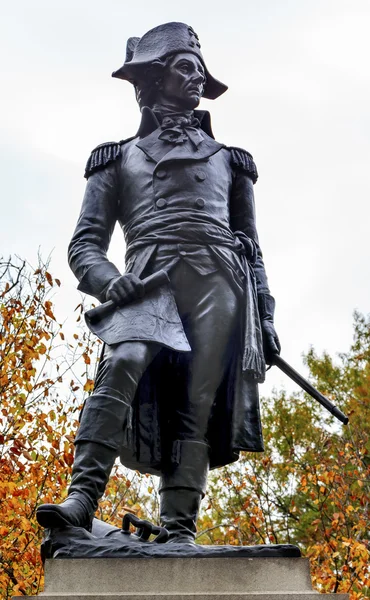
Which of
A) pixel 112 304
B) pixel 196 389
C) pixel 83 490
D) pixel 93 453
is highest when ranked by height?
pixel 112 304

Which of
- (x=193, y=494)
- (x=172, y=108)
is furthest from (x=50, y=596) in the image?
(x=172, y=108)

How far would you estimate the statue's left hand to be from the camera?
5082mm

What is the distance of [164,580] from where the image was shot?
12.8ft

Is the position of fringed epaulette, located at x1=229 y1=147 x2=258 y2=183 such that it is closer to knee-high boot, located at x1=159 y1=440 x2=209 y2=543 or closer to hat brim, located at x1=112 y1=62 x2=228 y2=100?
hat brim, located at x1=112 y1=62 x2=228 y2=100

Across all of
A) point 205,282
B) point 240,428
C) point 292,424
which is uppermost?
point 292,424

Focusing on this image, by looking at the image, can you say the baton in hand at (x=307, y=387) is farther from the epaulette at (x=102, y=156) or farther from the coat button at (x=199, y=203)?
the epaulette at (x=102, y=156)

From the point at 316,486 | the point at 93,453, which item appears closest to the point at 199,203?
the point at 93,453

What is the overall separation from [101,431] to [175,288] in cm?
100

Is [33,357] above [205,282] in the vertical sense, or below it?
above

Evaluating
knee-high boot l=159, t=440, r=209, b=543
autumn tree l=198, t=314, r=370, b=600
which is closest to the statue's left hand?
knee-high boot l=159, t=440, r=209, b=543

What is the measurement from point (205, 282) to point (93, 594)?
1853 millimetres

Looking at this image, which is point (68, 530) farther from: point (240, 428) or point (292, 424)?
point (292, 424)

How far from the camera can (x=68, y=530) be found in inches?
159

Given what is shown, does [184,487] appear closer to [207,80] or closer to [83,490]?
[83,490]
